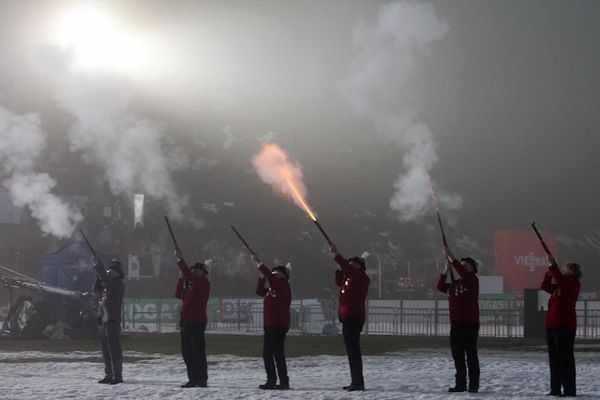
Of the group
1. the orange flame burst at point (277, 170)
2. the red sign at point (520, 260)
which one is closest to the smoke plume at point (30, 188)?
the red sign at point (520, 260)

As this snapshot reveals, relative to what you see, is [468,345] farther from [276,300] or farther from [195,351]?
[195,351]

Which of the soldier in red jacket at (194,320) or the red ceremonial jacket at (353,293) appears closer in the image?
the red ceremonial jacket at (353,293)

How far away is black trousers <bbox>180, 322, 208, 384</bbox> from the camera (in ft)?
53.2

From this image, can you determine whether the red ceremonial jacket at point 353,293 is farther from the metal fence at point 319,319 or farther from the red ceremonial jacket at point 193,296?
the metal fence at point 319,319

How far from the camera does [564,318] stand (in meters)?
14.1

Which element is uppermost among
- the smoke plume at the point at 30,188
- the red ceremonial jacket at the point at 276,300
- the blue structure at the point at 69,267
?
the smoke plume at the point at 30,188

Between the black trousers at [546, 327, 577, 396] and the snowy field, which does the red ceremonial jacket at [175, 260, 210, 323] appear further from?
the black trousers at [546, 327, 577, 396]

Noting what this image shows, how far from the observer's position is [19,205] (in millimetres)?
80312

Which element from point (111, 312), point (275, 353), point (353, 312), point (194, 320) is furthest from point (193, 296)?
point (353, 312)

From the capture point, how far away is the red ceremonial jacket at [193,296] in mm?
16141

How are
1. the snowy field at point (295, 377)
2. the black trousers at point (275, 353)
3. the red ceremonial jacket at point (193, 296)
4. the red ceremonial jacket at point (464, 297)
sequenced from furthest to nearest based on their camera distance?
the red ceremonial jacket at point (193, 296) → the black trousers at point (275, 353) → the snowy field at point (295, 377) → the red ceremonial jacket at point (464, 297)

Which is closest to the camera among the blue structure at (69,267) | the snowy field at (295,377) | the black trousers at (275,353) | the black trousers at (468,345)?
the black trousers at (468,345)

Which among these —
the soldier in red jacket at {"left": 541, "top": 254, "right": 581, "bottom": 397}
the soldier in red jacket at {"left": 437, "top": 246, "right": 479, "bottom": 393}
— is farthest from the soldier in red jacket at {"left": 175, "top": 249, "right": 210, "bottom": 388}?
the soldier in red jacket at {"left": 541, "top": 254, "right": 581, "bottom": 397}

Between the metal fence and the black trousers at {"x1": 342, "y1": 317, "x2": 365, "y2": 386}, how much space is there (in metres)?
23.6
